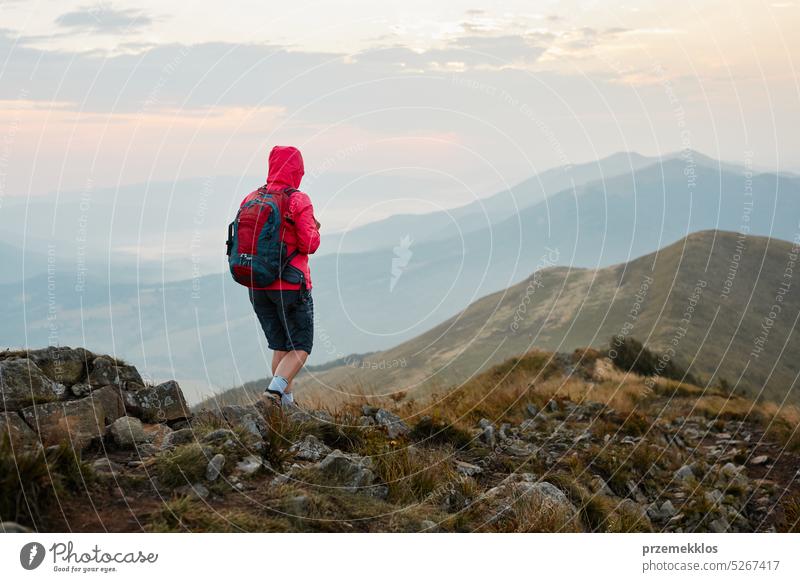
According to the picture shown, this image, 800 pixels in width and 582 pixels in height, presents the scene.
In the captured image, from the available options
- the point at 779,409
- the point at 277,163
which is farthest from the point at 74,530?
the point at 779,409

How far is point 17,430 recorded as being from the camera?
8172 millimetres

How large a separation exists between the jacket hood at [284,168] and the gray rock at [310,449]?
3.28 metres

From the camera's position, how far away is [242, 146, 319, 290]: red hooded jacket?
31.8 feet

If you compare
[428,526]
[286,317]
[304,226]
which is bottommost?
[428,526]

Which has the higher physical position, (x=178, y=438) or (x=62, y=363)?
(x=62, y=363)

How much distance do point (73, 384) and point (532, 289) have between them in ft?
199

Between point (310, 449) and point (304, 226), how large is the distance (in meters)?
2.77

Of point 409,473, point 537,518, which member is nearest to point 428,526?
point 409,473

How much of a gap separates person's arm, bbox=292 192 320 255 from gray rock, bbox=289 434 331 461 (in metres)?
2.37

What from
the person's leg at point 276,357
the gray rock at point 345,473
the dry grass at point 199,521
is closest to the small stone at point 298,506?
the dry grass at point 199,521

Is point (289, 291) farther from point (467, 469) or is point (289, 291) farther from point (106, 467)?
point (467, 469)

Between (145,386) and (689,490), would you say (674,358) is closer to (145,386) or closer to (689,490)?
(689,490)

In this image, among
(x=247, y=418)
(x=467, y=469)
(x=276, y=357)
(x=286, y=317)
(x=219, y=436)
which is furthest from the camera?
(x=276, y=357)
